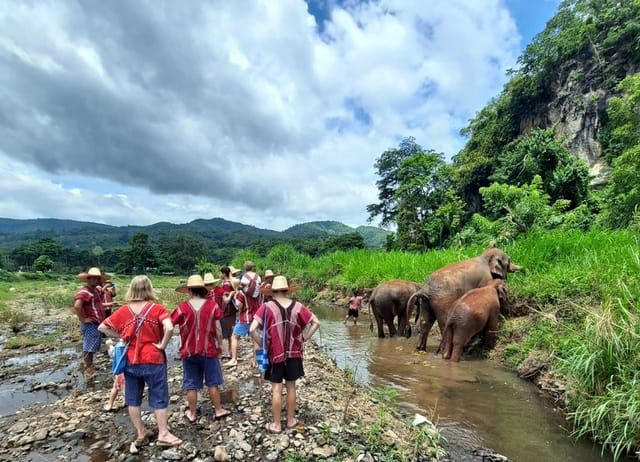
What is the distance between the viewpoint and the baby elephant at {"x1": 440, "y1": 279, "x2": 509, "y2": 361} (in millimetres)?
7160

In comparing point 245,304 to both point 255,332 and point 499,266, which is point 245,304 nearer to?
point 255,332

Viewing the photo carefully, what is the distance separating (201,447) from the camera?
3930 mm

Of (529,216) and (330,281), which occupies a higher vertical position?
(529,216)

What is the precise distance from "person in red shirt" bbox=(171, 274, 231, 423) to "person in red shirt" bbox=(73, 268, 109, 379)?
2.81m

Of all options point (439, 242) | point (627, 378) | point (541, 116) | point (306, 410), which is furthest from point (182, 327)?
point (541, 116)

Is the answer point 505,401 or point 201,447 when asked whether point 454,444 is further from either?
point 201,447

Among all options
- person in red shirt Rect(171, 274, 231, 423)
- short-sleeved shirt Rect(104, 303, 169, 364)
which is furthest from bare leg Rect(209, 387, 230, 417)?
short-sleeved shirt Rect(104, 303, 169, 364)

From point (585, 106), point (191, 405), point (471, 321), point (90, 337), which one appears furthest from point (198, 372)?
point (585, 106)

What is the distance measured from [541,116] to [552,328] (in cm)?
2970

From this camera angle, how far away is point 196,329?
4.36m

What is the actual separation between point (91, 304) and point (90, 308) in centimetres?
7

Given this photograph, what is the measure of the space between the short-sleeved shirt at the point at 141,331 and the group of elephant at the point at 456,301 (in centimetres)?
552

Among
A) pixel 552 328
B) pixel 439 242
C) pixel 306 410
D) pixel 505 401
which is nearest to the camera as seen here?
pixel 306 410

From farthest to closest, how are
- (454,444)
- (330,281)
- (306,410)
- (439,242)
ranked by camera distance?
(439,242) → (330,281) → (306,410) → (454,444)
